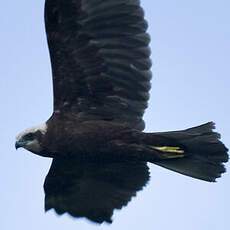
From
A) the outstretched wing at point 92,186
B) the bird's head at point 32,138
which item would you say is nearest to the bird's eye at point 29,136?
the bird's head at point 32,138

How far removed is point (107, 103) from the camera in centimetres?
1448

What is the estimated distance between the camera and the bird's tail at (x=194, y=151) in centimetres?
1397

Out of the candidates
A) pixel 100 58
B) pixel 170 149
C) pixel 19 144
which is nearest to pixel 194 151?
pixel 170 149

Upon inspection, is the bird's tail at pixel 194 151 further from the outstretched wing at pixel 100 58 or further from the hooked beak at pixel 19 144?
the hooked beak at pixel 19 144

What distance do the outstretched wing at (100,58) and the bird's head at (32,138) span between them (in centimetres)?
39

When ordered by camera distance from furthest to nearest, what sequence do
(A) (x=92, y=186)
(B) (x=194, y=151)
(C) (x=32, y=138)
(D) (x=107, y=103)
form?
(A) (x=92, y=186)
(D) (x=107, y=103)
(C) (x=32, y=138)
(B) (x=194, y=151)

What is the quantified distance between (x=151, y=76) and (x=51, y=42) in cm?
155

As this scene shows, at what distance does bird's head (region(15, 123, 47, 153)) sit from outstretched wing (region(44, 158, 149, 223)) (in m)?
0.62

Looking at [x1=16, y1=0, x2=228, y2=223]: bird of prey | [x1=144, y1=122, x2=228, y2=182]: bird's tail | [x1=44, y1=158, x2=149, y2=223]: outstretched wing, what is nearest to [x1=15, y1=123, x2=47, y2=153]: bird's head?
[x1=16, y1=0, x2=228, y2=223]: bird of prey

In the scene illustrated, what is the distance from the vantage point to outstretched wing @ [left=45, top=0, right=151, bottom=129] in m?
14.1

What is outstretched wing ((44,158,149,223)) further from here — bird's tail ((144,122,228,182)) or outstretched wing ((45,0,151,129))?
outstretched wing ((45,0,151,129))

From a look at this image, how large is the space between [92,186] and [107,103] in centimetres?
146

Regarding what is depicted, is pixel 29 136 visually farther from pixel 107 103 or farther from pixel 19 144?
pixel 107 103

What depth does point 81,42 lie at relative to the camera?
14.2 metres
